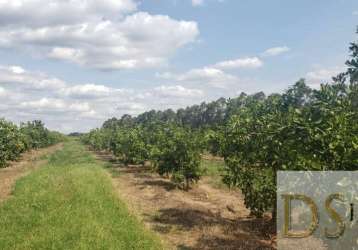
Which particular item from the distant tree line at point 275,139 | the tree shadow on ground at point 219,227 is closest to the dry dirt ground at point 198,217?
the tree shadow on ground at point 219,227

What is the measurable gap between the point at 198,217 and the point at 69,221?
14.9 feet

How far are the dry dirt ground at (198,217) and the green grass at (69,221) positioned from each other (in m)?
0.85

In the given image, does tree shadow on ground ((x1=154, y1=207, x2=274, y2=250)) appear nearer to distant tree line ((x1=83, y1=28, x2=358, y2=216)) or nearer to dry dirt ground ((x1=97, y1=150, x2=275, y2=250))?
dry dirt ground ((x1=97, y1=150, x2=275, y2=250))

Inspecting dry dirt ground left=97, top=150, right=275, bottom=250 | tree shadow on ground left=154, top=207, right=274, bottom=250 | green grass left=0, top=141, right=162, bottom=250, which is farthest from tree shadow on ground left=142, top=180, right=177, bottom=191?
tree shadow on ground left=154, top=207, right=274, bottom=250

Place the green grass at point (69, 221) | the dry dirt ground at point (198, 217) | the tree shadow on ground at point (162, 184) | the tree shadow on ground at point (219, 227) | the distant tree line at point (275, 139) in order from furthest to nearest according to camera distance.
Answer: the tree shadow on ground at point (162, 184) < the dry dirt ground at point (198, 217) < the tree shadow on ground at point (219, 227) < the green grass at point (69, 221) < the distant tree line at point (275, 139)

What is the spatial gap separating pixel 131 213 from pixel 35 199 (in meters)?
4.72

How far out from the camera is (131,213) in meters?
15.6

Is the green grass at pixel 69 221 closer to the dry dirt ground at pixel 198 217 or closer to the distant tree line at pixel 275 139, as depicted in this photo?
the dry dirt ground at pixel 198 217

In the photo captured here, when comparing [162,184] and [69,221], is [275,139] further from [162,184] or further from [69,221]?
[162,184]

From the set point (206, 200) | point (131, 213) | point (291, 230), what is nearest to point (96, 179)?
point (206, 200)

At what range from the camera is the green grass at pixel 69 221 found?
1160 centimetres

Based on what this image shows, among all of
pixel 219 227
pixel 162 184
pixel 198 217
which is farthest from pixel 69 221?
pixel 162 184

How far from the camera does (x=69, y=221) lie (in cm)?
1377

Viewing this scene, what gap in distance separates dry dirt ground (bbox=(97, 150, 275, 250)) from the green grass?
2.78 feet
